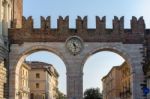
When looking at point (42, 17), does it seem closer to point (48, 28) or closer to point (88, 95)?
point (48, 28)

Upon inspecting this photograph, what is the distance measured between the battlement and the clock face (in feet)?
1.19

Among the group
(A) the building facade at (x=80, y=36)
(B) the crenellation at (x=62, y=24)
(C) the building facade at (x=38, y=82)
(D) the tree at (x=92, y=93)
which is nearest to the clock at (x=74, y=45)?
(A) the building facade at (x=80, y=36)

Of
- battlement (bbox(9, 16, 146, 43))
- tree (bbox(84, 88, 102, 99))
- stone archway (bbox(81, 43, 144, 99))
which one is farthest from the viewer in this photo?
tree (bbox(84, 88, 102, 99))

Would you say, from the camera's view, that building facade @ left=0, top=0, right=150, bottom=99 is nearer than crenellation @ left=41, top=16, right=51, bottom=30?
Yes

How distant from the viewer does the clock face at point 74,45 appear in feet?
136

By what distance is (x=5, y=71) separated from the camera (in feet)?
132

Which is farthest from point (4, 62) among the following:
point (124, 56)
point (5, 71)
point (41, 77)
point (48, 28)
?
point (41, 77)

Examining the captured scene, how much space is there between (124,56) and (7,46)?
942cm

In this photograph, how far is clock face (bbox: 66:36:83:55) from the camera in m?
41.5

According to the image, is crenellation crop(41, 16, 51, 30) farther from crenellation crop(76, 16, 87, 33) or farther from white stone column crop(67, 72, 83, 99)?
white stone column crop(67, 72, 83, 99)

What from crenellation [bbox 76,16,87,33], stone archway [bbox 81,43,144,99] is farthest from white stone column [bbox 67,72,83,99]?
crenellation [bbox 76,16,87,33]

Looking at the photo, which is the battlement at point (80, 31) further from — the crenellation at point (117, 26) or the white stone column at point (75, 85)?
the white stone column at point (75, 85)

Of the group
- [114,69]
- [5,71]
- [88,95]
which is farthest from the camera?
[88,95]

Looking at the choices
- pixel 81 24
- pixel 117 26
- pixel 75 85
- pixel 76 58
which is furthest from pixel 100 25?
pixel 75 85
